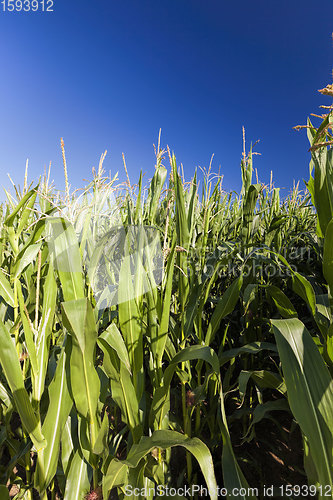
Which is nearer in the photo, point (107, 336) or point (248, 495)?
point (248, 495)

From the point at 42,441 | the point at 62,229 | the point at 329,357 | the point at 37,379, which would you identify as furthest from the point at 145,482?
the point at 62,229

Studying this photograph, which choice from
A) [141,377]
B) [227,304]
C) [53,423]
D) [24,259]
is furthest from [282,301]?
[24,259]

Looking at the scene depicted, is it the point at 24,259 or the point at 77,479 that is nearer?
the point at 77,479

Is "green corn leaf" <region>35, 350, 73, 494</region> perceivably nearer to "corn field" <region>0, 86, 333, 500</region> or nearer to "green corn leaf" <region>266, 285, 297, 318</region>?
"corn field" <region>0, 86, 333, 500</region>

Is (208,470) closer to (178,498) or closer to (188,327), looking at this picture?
(178,498)

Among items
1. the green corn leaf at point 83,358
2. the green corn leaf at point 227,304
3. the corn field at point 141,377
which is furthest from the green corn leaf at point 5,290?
the green corn leaf at point 227,304

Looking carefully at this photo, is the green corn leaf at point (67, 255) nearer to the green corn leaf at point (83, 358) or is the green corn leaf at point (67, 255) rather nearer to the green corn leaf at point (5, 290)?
the green corn leaf at point (83, 358)

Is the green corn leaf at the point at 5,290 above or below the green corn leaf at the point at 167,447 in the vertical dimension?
above

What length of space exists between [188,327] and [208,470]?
46 cm

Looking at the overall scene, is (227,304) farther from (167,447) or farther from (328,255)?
(167,447)

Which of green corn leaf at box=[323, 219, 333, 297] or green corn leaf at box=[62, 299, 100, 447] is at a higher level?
green corn leaf at box=[323, 219, 333, 297]

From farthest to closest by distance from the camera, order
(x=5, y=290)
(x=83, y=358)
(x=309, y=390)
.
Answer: (x=5, y=290), (x=83, y=358), (x=309, y=390)

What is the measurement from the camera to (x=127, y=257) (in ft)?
2.77

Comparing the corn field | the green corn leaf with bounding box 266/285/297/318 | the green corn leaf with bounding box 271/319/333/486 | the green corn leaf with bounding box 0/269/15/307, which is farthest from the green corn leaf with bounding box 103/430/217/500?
the green corn leaf with bounding box 0/269/15/307
